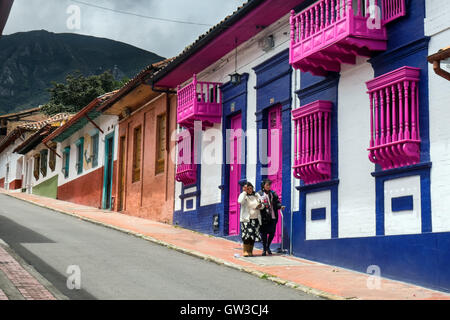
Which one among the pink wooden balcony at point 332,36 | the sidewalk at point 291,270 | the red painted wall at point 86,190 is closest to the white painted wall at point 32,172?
the red painted wall at point 86,190

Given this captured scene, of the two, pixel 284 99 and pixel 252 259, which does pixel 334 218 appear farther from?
pixel 284 99

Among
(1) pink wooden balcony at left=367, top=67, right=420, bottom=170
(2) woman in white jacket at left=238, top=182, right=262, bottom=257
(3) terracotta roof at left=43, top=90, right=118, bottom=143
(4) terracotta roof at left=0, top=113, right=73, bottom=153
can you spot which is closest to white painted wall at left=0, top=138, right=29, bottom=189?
(4) terracotta roof at left=0, top=113, right=73, bottom=153

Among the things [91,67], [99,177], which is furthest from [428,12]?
[91,67]

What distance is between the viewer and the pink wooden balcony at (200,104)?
55.3 ft

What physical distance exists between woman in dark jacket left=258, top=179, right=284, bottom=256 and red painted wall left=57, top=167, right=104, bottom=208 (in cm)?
1430

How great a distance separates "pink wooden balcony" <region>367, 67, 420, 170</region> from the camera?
33.9ft

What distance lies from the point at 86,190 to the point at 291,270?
1854 cm

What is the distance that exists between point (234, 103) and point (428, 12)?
264 inches

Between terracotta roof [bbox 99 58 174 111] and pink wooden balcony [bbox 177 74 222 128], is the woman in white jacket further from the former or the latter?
terracotta roof [bbox 99 58 174 111]

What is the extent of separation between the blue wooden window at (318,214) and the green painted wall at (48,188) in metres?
23.5

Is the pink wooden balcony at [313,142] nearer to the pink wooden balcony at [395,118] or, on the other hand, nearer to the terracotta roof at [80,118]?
the pink wooden balcony at [395,118]

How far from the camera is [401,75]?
10.4 m

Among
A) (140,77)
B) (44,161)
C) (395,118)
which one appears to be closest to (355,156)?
(395,118)
